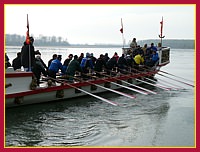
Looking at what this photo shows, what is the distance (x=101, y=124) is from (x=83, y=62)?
5394 mm

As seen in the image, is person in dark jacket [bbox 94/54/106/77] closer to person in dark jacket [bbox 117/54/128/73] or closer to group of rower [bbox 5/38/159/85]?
group of rower [bbox 5/38/159/85]

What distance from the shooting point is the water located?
779 centimetres

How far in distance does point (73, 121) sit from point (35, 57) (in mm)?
3547

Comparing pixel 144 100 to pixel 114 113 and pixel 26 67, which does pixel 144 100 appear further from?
pixel 26 67

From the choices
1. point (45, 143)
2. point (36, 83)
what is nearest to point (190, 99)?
point (36, 83)

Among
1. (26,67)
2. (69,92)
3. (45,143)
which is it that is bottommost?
(45,143)

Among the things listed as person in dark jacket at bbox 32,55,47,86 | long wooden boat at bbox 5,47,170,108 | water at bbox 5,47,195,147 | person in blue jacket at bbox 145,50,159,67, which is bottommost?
water at bbox 5,47,195,147

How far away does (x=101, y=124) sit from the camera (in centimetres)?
Result: 924

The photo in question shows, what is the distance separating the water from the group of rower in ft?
4.47

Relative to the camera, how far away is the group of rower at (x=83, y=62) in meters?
11.3

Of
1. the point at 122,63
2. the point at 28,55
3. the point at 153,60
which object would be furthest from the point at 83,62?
the point at 153,60

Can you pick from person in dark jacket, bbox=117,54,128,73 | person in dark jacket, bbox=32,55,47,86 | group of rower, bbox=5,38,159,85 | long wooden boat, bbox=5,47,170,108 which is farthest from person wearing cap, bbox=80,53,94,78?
person in dark jacket, bbox=32,55,47,86

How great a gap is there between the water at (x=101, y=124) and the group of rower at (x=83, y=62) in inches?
53.6

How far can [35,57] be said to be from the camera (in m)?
11.7
